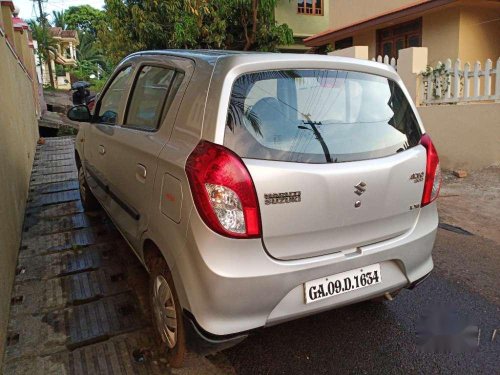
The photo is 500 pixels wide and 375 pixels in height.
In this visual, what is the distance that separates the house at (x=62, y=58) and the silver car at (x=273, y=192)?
31.7m

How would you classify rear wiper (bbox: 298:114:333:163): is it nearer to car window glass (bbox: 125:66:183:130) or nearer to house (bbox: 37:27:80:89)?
car window glass (bbox: 125:66:183:130)

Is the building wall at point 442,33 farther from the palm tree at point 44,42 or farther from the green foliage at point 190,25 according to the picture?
the palm tree at point 44,42

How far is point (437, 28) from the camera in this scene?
1134 centimetres

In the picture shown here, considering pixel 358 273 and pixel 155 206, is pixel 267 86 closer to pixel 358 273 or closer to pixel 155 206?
pixel 155 206

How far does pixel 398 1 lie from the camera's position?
12.8 m

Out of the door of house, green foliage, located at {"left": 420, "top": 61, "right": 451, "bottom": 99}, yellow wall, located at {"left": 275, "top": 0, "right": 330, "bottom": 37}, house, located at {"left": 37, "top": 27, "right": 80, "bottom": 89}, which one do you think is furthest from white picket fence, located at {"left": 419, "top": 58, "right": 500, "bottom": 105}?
house, located at {"left": 37, "top": 27, "right": 80, "bottom": 89}

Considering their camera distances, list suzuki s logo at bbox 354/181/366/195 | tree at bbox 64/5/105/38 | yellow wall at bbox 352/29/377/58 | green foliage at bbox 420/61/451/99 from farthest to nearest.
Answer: tree at bbox 64/5/105/38
yellow wall at bbox 352/29/377/58
green foliage at bbox 420/61/451/99
suzuki s logo at bbox 354/181/366/195

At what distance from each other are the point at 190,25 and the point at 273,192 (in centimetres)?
1342

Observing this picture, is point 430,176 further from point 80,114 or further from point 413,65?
point 413,65

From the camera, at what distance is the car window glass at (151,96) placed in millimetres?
2594

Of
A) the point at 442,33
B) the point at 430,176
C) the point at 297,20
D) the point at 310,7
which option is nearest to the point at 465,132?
the point at 442,33

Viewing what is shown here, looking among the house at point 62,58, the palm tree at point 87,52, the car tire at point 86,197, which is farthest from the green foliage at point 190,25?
the palm tree at point 87,52

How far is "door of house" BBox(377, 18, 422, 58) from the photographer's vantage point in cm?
1211

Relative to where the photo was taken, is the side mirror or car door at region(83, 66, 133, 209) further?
the side mirror
